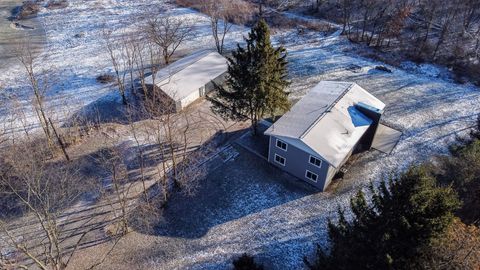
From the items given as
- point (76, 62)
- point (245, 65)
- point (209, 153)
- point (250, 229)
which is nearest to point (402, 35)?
point (245, 65)

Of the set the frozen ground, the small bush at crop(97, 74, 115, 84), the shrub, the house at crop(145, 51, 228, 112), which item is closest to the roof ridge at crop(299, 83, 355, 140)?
the house at crop(145, 51, 228, 112)

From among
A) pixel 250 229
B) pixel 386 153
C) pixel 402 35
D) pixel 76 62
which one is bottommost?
pixel 250 229

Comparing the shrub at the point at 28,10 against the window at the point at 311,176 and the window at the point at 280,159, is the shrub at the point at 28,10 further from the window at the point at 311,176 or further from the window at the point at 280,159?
the window at the point at 311,176

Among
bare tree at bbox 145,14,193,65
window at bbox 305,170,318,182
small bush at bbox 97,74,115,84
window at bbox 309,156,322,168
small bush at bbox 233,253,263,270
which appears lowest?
small bush at bbox 233,253,263,270

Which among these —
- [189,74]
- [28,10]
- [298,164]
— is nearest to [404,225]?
[298,164]

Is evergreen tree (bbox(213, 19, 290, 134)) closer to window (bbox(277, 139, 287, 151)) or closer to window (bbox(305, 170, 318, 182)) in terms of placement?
window (bbox(277, 139, 287, 151))

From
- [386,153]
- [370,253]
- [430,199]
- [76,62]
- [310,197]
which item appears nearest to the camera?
[430,199]

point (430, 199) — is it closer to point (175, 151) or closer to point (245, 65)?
point (245, 65)
